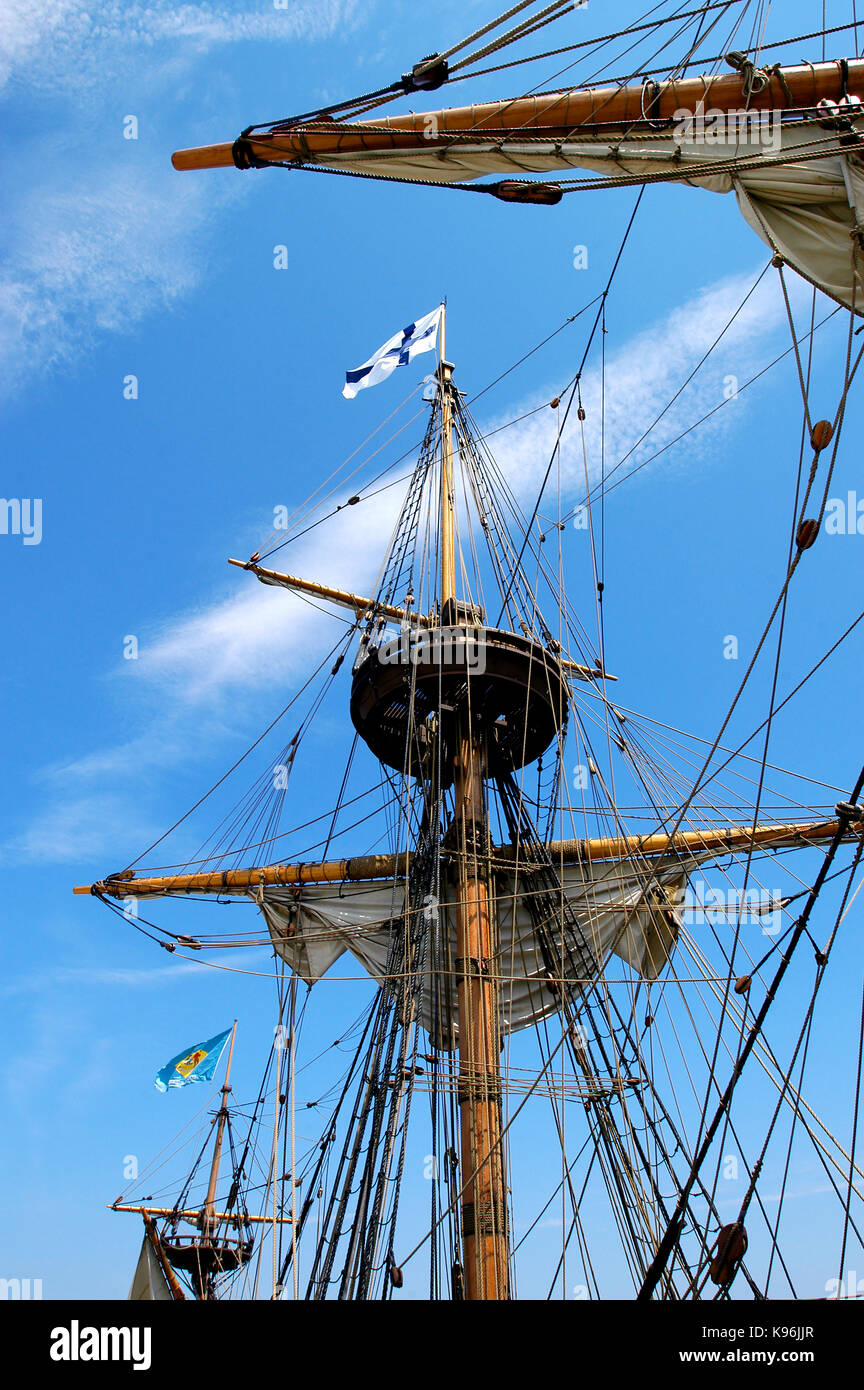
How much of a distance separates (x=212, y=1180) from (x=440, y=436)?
2642 centimetres

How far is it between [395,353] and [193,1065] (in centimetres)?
1728

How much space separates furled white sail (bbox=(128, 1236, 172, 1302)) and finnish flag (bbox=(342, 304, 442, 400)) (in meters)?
24.3

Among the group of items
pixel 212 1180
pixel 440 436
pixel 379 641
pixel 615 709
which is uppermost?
pixel 440 436

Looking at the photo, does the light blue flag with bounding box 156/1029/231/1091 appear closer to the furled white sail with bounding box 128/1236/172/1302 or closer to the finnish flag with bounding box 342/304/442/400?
the furled white sail with bounding box 128/1236/172/1302

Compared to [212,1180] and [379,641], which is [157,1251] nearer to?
[212,1180]

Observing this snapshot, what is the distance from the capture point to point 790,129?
26.7ft

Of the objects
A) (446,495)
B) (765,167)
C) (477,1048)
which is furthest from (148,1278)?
(765,167)

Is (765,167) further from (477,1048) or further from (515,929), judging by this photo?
(515,929)

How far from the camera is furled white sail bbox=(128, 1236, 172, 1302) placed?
2806cm

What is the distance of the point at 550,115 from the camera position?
9.02m
